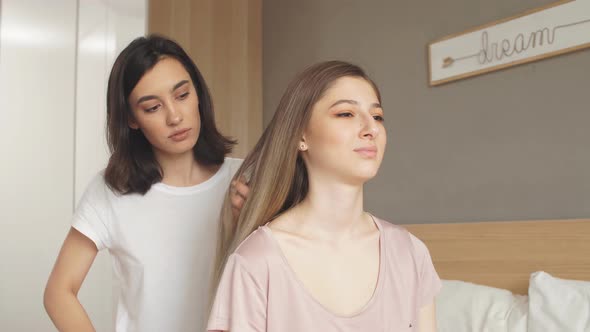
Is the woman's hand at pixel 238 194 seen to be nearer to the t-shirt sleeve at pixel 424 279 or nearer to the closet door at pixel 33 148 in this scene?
the t-shirt sleeve at pixel 424 279

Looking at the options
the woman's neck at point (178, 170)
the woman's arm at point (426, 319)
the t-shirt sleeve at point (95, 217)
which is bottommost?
the woman's arm at point (426, 319)

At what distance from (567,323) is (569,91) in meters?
0.73

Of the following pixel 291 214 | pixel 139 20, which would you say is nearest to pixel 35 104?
pixel 139 20

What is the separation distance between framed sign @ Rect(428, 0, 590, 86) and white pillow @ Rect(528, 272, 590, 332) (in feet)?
2.37

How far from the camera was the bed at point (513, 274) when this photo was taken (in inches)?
64.0

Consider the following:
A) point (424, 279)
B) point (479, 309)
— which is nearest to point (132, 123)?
point (424, 279)

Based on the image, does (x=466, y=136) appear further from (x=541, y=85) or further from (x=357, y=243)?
(x=357, y=243)

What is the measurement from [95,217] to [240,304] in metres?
0.55

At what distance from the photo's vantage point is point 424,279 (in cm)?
121

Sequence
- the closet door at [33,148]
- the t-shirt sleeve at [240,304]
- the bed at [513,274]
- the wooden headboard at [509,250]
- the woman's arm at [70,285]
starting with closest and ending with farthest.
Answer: the t-shirt sleeve at [240,304], the woman's arm at [70,285], the bed at [513,274], the wooden headboard at [509,250], the closet door at [33,148]

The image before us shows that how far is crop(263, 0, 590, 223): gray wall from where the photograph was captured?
6.33 feet

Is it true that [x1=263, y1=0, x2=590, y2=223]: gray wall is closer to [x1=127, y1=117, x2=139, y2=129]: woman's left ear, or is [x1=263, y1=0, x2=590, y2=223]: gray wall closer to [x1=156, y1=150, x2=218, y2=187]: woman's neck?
[x1=156, y1=150, x2=218, y2=187]: woman's neck

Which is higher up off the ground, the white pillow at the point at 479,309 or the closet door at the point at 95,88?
the closet door at the point at 95,88

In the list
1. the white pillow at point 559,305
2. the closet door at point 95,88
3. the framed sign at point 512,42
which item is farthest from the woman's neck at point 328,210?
the closet door at point 95,88
